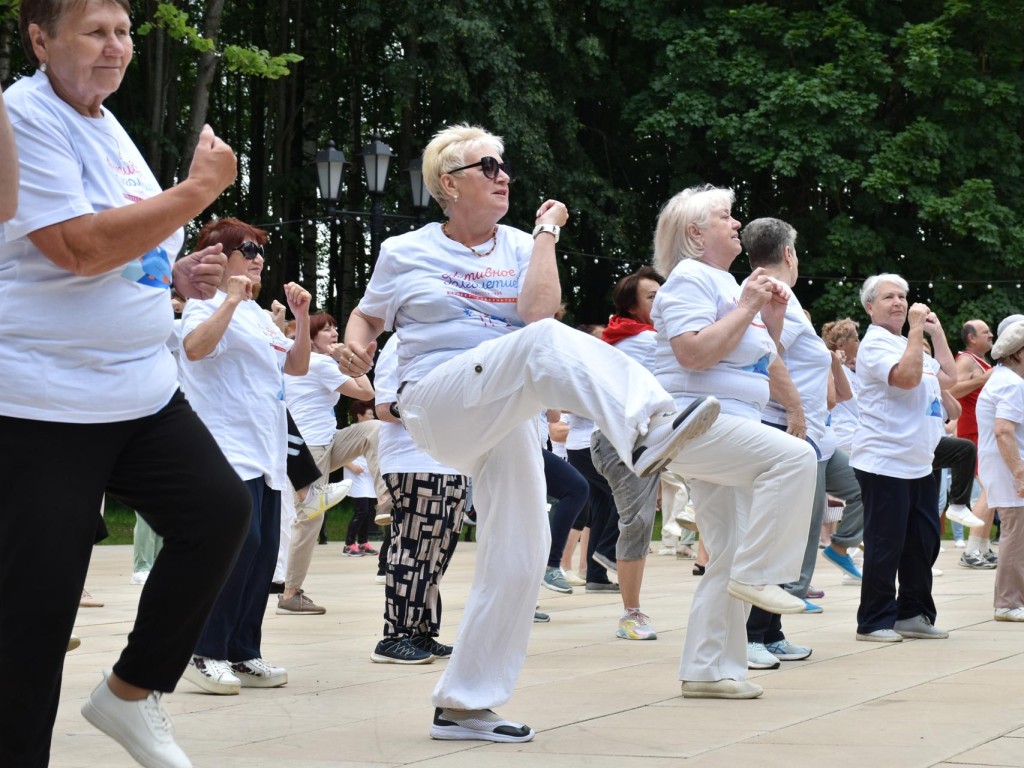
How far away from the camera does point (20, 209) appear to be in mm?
3385

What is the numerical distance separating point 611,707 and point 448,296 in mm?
1597

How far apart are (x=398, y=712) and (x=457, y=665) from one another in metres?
0.68

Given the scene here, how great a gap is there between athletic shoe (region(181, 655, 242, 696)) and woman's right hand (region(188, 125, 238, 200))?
9.16 ft

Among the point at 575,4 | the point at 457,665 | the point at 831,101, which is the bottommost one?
the point at 457,665

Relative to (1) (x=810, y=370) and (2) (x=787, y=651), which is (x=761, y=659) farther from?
(1) (x=810, y=370)

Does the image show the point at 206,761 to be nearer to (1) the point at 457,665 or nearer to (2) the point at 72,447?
(1) the point at 457,665

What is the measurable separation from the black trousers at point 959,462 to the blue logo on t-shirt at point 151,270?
336 inches

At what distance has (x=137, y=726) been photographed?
3.70 meters

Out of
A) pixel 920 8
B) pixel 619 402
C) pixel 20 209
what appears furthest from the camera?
pixel 920 8

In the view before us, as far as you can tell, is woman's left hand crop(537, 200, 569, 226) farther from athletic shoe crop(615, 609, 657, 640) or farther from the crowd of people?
athletic shoe crop(615, 609, 657, 640)

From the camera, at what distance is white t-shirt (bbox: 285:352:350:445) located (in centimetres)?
1164

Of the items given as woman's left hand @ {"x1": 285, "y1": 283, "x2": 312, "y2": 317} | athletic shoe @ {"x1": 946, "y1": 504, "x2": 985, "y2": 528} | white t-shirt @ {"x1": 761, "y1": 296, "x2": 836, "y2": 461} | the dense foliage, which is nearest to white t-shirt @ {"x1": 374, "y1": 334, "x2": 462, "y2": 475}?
woman's left hand @ {"x1": 285, "y1": 283, "x2": 312, "y2": 317}

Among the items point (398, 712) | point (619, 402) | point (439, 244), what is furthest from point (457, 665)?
point (439, 244)

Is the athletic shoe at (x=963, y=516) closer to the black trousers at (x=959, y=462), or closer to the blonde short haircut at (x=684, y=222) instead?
the black trousers at (x=959, y=462)
